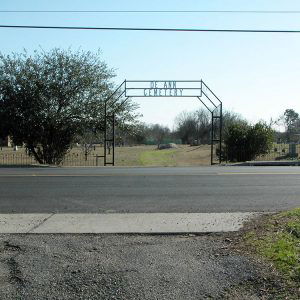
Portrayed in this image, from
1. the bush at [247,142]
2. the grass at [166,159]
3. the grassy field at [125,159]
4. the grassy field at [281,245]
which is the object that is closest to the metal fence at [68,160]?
A: the grassy field at [125,159]

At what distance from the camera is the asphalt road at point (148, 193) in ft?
30.6

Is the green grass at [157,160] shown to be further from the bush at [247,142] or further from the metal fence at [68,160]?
the bush at [247,142]

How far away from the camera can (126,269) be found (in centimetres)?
504

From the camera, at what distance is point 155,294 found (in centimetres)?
436

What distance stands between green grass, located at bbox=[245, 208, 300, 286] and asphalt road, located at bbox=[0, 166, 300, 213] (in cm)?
213

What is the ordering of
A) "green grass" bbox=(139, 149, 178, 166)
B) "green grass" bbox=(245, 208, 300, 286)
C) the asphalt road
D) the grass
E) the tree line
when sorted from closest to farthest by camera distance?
"green grass" bbox=(245, 208, 300, 286) < the asphalt road < the tree line < the grass < "green grass" bbox=(139, 149, 178, 166)

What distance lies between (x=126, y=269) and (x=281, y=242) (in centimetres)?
201

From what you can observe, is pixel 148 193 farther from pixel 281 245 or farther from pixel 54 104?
pixel 54 104

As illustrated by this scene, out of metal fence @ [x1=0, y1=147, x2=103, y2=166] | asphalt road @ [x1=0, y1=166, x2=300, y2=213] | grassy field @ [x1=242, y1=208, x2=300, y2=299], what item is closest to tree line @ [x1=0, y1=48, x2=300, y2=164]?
metal fence @ [x1=0, y1=147, x2=103, y2=166]

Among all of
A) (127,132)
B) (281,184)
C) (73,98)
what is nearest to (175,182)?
(281,184)

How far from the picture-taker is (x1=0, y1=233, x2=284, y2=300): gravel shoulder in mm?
4418

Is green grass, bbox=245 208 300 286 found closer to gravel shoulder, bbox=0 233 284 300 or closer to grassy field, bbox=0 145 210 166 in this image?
gravel shoulder, bbox=0 233 284 300

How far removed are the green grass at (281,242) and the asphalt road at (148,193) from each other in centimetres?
213

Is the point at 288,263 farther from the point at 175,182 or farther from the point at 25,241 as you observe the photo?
the point at 175,182
